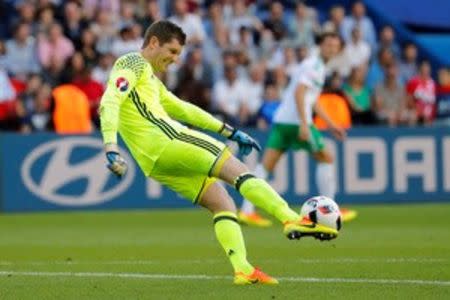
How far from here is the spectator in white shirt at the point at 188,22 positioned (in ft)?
72.4

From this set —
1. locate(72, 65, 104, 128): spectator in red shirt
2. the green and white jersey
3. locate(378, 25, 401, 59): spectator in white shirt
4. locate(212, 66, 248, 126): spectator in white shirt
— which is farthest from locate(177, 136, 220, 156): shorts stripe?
locate(378, 25, 401, 59): spectator in white shirt

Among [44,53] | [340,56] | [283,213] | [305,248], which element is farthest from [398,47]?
[283,213]

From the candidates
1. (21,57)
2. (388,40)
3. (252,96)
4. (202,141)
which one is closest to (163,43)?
(202,141)

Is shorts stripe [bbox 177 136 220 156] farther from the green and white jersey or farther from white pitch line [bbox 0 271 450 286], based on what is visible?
the green and white jersey

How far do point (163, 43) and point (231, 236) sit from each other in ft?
4.83

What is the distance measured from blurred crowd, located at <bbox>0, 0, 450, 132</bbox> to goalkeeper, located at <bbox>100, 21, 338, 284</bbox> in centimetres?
987

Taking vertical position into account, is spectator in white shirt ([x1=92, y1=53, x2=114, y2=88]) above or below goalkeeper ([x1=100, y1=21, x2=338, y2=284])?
below

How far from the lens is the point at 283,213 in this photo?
9875 mm

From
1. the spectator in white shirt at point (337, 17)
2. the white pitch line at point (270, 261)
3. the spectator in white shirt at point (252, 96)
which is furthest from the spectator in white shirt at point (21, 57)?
the white pitch line at point (270, 261)

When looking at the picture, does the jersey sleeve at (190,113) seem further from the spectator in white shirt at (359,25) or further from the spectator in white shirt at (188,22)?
the spectator in white shirt at (359,25)

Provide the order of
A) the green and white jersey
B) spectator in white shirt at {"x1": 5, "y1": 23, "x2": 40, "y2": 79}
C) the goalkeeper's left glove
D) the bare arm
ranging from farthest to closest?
spectator in white shirt at {"x1": 5, "y1": 23, "x2": 40, "y2": 79}
the bare arm
the green and white jersey
the goalkeeper's left glove

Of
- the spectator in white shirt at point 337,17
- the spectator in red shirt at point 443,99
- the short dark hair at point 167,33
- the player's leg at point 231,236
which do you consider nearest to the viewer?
the player's leg at point 231,236

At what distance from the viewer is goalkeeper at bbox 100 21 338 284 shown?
32.5ft

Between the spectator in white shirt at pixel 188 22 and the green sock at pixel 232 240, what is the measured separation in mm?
12077
